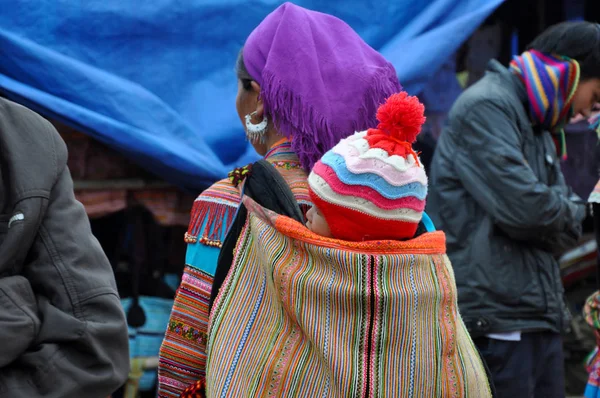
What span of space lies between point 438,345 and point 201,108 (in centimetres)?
207

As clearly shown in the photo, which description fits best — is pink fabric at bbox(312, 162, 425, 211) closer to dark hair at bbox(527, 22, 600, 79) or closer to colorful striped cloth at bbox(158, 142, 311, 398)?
colorful striped cloth at bbox(158, 142, 311, 398)

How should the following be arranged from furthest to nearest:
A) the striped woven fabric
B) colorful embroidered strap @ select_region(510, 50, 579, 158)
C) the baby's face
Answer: colorful embroidered strap @ select_region(510, 50, 579, 158)
the baby's face
the striped woven fabric

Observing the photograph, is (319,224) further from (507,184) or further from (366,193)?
(507,184)

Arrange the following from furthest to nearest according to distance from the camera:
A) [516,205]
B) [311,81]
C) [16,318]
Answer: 1. [516,205]
2. [311,81]
3. [16,318]

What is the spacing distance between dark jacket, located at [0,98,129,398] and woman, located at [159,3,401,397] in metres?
0.35

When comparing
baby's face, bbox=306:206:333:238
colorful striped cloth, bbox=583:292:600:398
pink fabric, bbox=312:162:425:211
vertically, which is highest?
pink fabric, bbox=312:162:425:211

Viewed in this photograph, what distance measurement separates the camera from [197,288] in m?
2.09

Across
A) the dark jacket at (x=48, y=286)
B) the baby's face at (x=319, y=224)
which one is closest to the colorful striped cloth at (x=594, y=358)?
the baby's face at (x=319, y=224)

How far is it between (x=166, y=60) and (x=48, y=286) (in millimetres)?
2109

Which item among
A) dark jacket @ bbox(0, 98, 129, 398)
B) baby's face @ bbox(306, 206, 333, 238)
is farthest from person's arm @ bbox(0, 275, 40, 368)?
baby's face @ bbox(306, 206, 333, 238)

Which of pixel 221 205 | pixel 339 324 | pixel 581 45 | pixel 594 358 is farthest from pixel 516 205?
pixel 339 324

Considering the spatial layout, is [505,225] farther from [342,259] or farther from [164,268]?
[342,259]

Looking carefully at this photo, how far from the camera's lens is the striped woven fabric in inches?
70.7

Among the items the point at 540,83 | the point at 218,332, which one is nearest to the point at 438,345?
the point at 218,332
